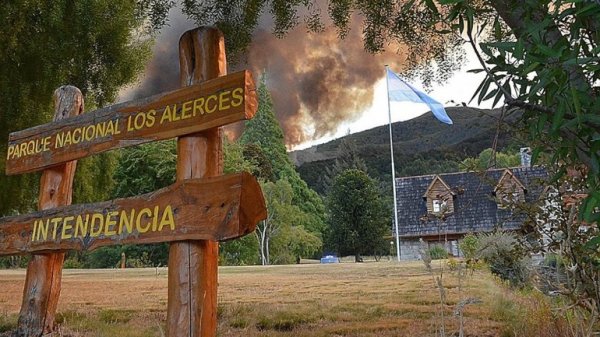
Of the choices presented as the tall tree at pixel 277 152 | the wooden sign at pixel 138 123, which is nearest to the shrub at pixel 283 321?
the wooden sign at pixel 138 123

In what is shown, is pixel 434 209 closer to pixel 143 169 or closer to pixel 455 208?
pixel 455 208

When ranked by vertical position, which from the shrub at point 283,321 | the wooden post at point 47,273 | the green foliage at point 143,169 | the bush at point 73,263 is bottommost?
the shrub at point 283,321

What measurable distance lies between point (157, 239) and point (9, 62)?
3657mm

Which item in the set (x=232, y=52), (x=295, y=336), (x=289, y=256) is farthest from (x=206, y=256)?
(x=289, y=256)

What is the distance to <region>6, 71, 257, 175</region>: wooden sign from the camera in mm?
2787

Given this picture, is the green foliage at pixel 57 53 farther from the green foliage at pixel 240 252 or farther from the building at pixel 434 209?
the green foliage at pixel 240 252

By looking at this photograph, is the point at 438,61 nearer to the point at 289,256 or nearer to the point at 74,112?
the point at 74,112

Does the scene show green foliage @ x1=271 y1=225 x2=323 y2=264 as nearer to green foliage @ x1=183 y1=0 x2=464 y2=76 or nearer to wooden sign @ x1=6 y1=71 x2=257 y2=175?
green foliage @ x1=183 y1=0 x2=464 y2=76

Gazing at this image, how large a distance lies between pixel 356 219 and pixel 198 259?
29.4 meters

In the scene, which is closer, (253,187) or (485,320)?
(253,187)

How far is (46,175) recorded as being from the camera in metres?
4.05

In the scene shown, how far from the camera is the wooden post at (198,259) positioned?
269 centimetres

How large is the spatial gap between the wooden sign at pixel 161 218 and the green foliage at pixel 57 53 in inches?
77.1

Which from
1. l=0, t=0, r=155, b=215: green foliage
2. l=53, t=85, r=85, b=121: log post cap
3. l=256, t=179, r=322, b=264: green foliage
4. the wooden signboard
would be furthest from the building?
the wooden signboard
